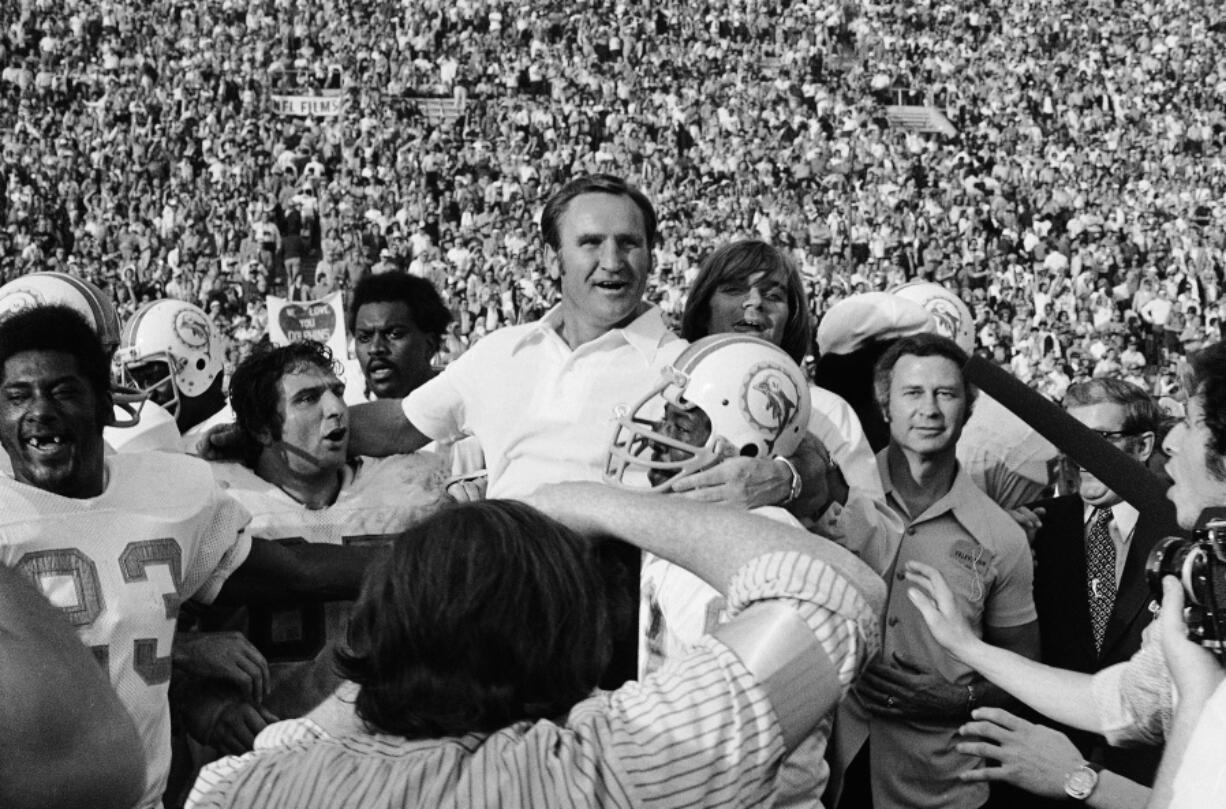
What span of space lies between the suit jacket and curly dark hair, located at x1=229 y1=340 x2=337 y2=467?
2096mm

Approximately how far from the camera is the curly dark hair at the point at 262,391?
14.1 ft

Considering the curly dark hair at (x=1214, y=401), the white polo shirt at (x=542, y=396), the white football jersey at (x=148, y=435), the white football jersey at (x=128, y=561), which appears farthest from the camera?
the white football jersey at (x=148, y=435)

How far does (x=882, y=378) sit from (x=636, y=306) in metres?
0.80

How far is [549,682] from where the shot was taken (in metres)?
1.80

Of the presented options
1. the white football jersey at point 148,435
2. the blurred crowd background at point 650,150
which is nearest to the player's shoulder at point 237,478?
the white football jersey at point 148,435

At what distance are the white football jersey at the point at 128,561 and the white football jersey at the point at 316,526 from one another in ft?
1.47

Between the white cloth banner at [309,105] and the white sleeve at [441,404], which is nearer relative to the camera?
the white sleeve at [441,404]

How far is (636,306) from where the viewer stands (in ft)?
13.4

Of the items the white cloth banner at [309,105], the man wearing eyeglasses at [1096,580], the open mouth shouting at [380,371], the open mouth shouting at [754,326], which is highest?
the white cloth banner at [309,105]

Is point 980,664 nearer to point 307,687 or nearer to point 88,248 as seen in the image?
point 307,687

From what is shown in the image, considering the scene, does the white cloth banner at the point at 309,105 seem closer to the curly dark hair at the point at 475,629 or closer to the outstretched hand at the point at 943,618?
the outstretched hand at the point at 943,618

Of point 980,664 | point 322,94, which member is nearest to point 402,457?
point 980,664

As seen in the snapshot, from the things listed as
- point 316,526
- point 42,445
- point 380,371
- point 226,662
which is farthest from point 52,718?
point 380,371

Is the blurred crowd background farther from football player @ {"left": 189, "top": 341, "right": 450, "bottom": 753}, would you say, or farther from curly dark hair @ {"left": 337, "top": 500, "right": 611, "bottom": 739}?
curly dark hair @ {"left": 337, "top": 500, "right": 611, "bottom": 739}
